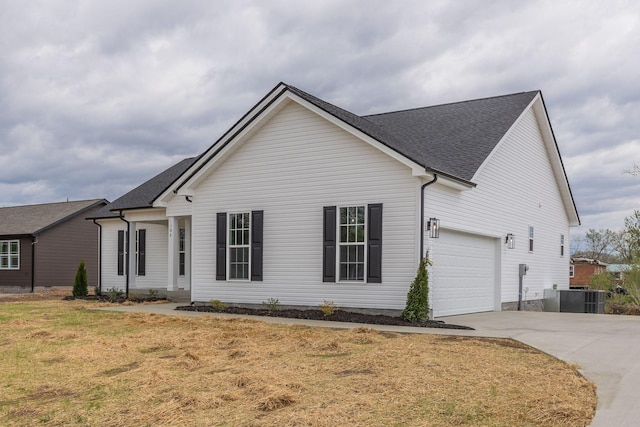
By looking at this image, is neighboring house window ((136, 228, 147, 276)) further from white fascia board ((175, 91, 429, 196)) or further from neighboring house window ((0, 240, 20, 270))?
neighboring house window ((0, 240, 20, 270))

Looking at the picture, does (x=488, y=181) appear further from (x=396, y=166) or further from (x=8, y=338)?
(x=8, y=338)

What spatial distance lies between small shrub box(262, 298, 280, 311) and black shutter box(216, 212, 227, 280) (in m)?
1.56

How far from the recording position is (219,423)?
516 centimetres

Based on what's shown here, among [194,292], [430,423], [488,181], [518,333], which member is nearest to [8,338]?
[194,292]

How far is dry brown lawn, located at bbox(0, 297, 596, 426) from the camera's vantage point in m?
5.36

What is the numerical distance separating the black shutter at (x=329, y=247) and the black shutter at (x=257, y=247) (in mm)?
2003

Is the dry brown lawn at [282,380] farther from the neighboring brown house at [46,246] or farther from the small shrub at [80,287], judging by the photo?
the neighboring brown house at [46,246]

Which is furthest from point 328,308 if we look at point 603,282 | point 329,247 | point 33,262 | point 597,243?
point 597,243

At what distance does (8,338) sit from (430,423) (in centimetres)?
853

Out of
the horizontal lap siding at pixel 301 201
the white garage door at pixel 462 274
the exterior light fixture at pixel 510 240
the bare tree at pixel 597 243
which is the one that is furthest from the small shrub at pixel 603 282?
the bare tree at pixel 597 243

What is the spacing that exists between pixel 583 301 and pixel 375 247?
9718 mm

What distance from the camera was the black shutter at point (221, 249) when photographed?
626 inches

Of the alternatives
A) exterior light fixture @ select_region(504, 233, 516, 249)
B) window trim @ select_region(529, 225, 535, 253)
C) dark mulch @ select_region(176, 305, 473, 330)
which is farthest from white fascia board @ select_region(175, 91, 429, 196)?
window trim @ select_region(529, 225, 535, 253)

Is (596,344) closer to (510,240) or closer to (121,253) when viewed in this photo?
(510,240)
